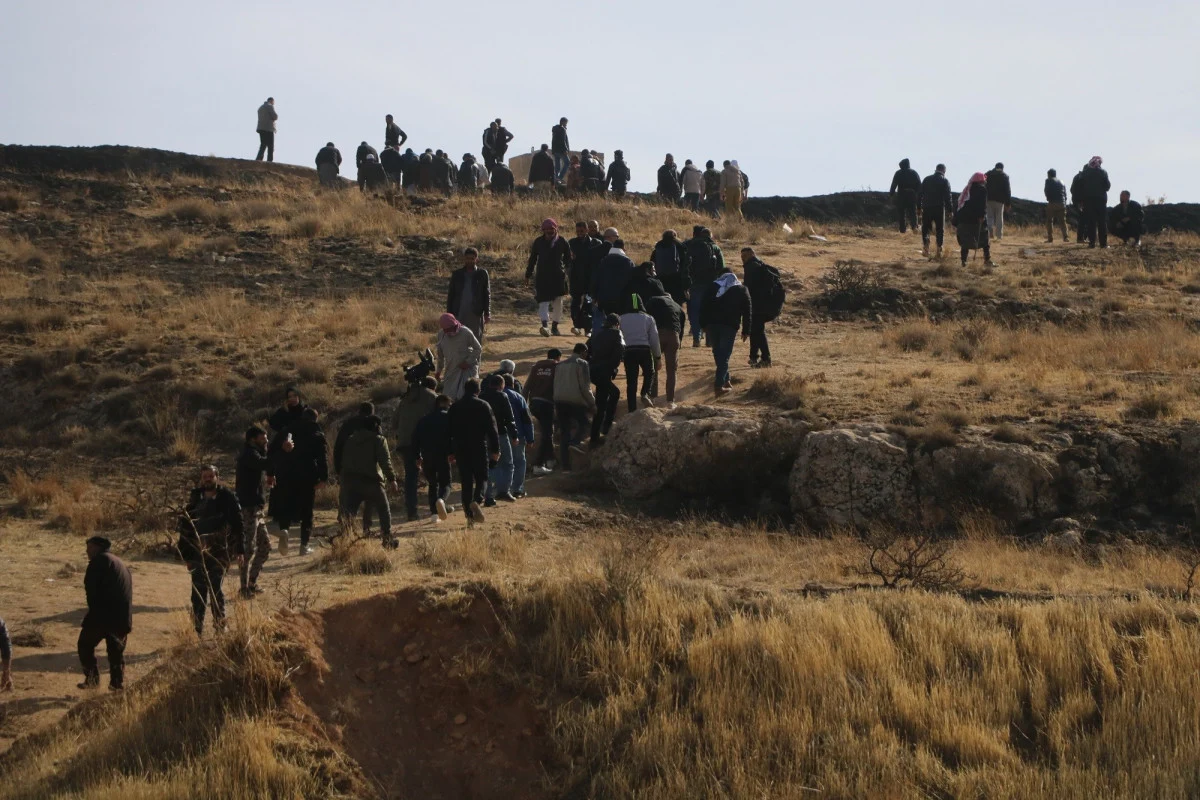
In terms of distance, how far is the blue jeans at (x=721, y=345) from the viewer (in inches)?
667

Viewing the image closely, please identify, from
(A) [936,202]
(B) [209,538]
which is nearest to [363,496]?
(B) [209,538]

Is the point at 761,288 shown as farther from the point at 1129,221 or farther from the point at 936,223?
the point at 1129,221

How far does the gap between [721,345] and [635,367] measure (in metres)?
1.44

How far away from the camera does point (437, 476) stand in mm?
13828

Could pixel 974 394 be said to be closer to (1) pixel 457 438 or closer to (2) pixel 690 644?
(1) pixel 457 438

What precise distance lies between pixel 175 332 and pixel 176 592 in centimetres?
991

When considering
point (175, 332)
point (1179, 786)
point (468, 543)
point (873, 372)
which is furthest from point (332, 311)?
point (1179, 786)

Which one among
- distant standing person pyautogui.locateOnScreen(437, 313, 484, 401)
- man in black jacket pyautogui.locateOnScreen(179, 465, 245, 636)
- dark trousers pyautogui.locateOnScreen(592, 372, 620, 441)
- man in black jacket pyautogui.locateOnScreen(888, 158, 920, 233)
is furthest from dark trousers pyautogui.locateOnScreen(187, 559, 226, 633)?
man in black jacket pyautogui.locateOnScreen(888, 158, 920, 233)

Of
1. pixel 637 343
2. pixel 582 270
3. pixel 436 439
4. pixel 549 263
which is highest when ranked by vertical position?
pixel 549 263

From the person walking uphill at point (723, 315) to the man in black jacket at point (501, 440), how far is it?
3.60 meters

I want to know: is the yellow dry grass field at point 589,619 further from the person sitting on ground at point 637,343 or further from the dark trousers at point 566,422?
the person sitting on ground at point 637,343

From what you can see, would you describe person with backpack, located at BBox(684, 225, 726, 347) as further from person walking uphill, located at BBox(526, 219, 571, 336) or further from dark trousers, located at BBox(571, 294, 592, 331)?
person walking uphill, located at BBox(526, 219, 571, 336)

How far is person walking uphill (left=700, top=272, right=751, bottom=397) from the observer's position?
16.8m

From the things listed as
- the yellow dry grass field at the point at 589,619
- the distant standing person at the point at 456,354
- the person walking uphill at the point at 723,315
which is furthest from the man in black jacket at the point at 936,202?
the distant standing person at the point at 456,354
